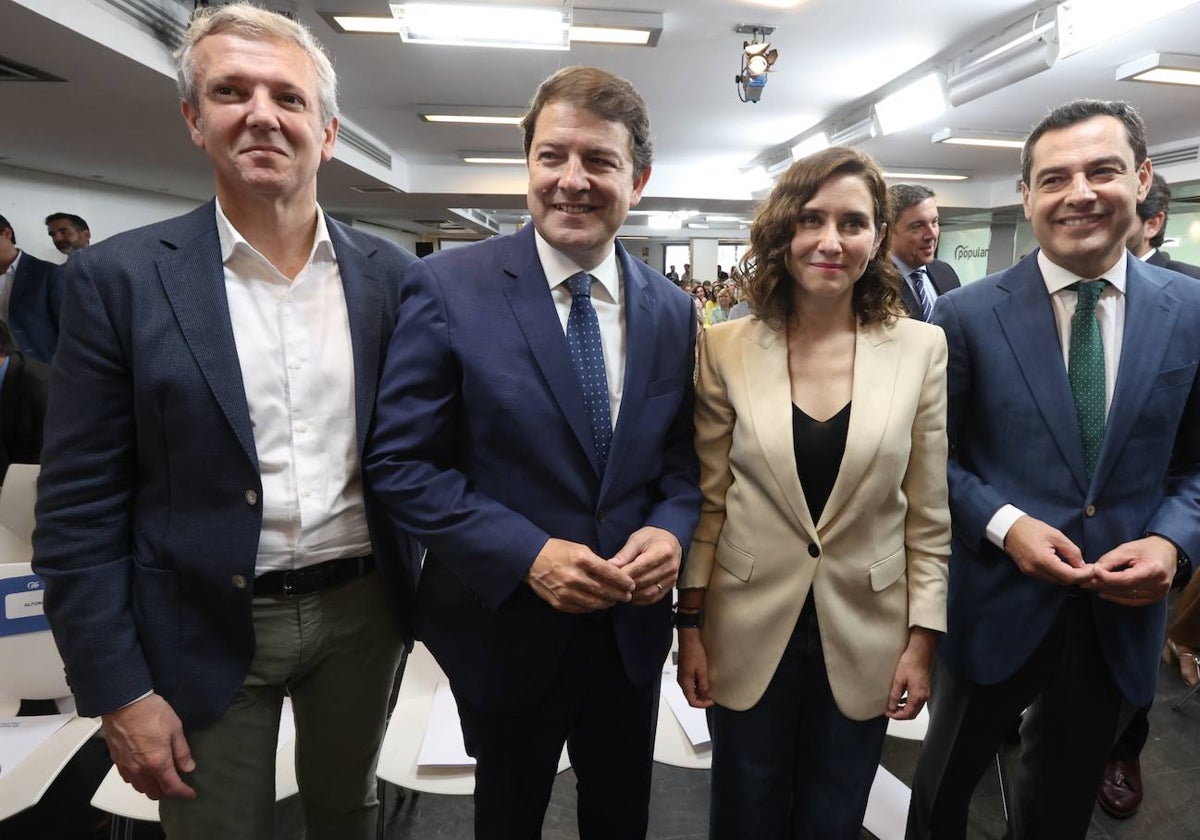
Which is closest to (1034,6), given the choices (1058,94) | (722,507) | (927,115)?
(927,115)

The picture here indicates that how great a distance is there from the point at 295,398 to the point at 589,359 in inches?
22.8

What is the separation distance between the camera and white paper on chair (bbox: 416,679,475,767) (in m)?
1.71

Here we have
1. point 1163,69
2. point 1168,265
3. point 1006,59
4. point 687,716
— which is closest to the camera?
point 687,716

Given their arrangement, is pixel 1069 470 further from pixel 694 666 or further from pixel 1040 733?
pixel 694 666

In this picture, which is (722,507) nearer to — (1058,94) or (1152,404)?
(1152,404)

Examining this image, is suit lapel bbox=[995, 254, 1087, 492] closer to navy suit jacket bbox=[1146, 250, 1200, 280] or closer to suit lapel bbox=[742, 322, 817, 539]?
suit lapel bbox=[742, 322, 817, 539]

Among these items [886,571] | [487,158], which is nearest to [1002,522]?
[886,571]

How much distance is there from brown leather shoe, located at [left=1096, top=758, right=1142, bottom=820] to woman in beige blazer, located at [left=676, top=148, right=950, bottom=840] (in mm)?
1605

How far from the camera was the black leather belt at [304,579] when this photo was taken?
1.28 m

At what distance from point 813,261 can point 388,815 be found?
239cm

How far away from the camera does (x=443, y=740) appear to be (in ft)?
5.90

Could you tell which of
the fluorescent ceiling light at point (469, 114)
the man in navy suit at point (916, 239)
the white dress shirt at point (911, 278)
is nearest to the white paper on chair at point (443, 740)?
the man in navy suit at point (916, 239)

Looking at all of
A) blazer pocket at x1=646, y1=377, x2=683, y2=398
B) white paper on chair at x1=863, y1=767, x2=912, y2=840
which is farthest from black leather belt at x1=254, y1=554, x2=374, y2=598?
white paper on chair at x1=863, y1=767, x2=912, y2=840

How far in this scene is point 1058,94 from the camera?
6.18 meters
